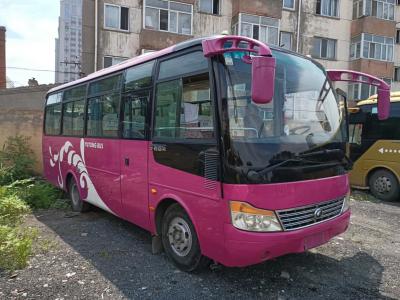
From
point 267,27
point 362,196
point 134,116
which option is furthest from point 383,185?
point 267,27

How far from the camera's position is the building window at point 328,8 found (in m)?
23.2

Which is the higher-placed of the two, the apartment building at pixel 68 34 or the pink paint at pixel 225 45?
the apartment building at pixel 68 34

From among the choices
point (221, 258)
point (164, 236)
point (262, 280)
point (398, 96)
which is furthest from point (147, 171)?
point (398, 96)

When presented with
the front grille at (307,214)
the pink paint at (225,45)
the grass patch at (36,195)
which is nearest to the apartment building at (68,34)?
the grass patch at (36,195)

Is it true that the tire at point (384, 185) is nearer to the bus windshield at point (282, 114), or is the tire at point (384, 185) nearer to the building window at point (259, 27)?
the bus windshield at point (282, 114)

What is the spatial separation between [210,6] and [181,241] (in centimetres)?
1840

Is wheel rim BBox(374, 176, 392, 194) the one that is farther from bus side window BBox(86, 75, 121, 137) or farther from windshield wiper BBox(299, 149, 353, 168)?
bus side window BBox(86, 75, 121, 137)

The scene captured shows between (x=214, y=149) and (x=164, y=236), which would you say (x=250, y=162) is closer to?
(x=214, y=149)

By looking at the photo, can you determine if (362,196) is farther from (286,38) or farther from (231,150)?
(286,38)

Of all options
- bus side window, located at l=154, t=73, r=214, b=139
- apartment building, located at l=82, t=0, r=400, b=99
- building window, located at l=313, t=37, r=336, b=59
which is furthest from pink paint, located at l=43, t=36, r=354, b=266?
building window, located at l=313, t=37, r=336, b=59

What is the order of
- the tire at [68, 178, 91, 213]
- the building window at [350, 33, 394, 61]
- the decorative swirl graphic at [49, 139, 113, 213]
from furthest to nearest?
the building window at [350, 33, 394, 61], the tire at [68, 178, 91, 213], the decorative swirl graphic at [49, 139, 113, 213]

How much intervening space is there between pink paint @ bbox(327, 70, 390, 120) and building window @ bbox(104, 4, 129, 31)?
15965 millimetres

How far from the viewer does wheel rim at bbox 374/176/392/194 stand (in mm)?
9633

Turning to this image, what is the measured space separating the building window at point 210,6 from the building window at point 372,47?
9051 mm
